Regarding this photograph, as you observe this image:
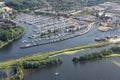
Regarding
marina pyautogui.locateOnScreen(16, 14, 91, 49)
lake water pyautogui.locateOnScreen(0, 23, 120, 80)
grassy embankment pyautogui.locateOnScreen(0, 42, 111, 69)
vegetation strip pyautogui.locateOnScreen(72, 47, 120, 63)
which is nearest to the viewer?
lake water pyautogui.locateOnScreen(0, 23, 120, 80)

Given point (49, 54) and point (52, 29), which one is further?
point (52, 29)

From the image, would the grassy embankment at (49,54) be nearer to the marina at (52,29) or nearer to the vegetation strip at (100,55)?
the vegetation strip at (100,55)

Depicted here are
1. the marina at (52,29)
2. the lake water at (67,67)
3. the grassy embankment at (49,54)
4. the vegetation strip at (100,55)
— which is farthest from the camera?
the marina at (52,29)

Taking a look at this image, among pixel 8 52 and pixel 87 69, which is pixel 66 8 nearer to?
pixel 8 52

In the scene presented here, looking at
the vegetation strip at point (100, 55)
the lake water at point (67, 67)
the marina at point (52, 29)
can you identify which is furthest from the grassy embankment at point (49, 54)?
the marina at point (52, 29)

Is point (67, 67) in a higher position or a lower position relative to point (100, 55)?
lower

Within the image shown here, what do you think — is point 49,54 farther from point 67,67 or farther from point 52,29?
point 52,29

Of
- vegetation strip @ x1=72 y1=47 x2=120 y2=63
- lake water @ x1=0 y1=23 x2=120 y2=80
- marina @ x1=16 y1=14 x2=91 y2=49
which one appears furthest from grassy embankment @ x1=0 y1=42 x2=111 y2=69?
marina @ x1=16 y1=14 x2=91 y2=49

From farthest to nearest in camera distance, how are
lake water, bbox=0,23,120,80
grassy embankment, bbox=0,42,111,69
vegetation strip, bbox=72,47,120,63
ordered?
1. vegetation strip, bbox=72,47,120,63
2. grassy embankment, bbox=0,42,111,69
3. lake water, bbox=0,23,120,80

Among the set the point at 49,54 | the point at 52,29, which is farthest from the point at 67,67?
the point at 52,29

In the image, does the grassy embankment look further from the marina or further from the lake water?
the marina

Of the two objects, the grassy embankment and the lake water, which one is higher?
the grassy embankment
